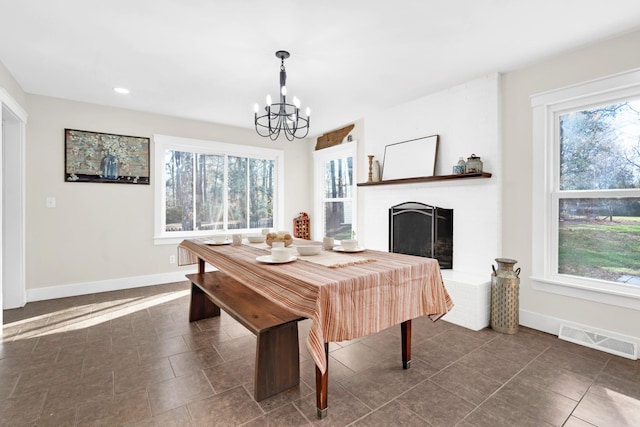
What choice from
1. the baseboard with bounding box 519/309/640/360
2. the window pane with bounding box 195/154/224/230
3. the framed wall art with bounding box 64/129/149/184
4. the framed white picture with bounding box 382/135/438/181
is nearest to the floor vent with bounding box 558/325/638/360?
the baseboard with bounding box 519/309/640/360

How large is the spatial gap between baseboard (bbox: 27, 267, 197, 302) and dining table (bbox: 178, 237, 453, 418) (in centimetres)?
281

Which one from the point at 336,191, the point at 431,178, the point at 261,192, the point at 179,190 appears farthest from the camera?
the point at 261,192

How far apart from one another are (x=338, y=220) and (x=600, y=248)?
3.42 metres

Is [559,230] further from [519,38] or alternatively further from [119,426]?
[119,426]

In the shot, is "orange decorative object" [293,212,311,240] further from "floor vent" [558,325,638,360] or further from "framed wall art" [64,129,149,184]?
"floor vent" [558,325,638,360]

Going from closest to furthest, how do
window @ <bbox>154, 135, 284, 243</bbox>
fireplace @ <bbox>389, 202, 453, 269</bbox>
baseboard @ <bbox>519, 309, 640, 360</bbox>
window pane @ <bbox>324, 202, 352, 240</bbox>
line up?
baseboard @ <bbox>519, 309, 640, 360</bbox> → fireplace @ <bbox>389, 202, 453, 269</bbox> → window @ <bbox>154, 135, 284, 243</bbox> → window pane @ <bbox>324, 202, 352, 240</bbox>

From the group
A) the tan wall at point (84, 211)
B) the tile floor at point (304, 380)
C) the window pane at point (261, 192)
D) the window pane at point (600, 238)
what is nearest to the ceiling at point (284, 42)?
the tan wall at point (84, 211)

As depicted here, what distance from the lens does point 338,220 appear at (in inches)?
211

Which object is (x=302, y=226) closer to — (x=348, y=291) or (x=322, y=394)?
(x=322, y=394)

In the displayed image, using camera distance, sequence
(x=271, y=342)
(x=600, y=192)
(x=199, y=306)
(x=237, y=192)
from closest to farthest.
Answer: (x=271, y=342) < (x=600, y=192) < (x=199, y=306) < (x=237, y=192)

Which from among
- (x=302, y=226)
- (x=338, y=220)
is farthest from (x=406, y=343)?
(x=302, y=226)

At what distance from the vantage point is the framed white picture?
3.61 m

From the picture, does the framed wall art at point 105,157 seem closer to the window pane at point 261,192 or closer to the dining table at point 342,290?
the window pane at point 261,192

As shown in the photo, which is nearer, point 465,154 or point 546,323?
point 546,323
